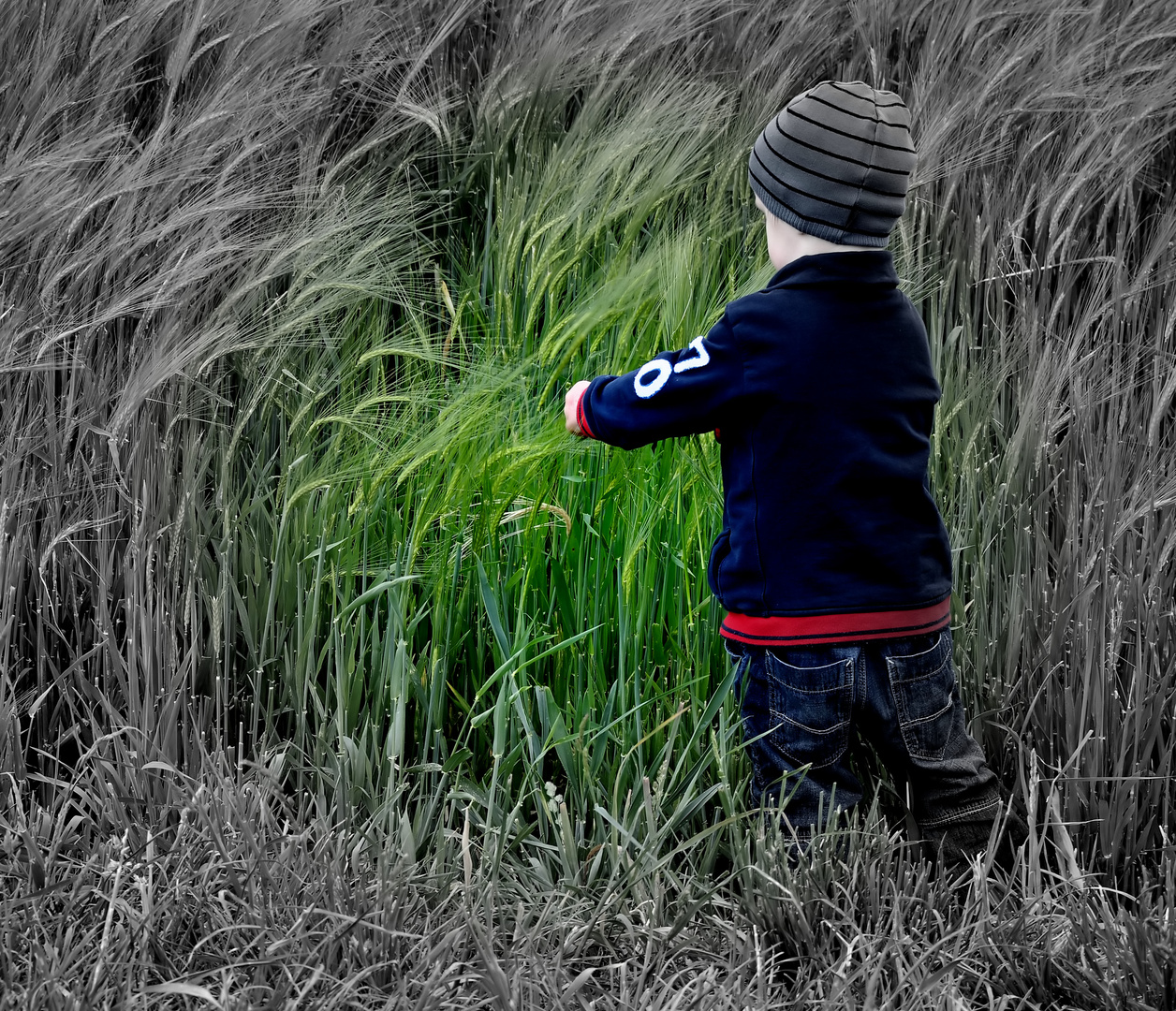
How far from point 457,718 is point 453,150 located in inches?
46.2

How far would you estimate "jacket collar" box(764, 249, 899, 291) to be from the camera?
1480 mm

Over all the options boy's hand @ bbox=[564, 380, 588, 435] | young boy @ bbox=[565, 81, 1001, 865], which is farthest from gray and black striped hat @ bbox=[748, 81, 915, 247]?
boy's hand @ bbox=[564, 380, 588, 435]

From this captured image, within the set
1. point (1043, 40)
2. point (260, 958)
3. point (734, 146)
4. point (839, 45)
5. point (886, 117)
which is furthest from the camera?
point (839, 45)

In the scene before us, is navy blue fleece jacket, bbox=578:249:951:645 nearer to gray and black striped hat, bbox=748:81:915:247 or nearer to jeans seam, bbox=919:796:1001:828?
gray and black striped hat, bbox=748:81:915:247

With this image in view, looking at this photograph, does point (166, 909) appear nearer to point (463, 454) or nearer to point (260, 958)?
point (260, 958)

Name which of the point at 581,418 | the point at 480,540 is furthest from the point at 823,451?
the point at 480,540

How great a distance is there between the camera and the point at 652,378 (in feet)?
4.96

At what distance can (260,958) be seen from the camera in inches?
52.7

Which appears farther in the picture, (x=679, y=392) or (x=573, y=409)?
(x=573, y=409)

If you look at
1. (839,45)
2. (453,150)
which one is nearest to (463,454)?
(453,150)

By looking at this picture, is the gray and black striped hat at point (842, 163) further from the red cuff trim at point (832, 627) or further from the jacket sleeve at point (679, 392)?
the red cuff trim at point (832, 627)

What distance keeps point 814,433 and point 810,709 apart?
38 cm

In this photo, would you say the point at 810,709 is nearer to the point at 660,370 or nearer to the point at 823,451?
the point at 823,451

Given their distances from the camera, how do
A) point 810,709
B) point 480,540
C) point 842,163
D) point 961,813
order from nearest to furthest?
1. point 842,163
2. point 810,709
3. point 961,813
4. point 480,540
